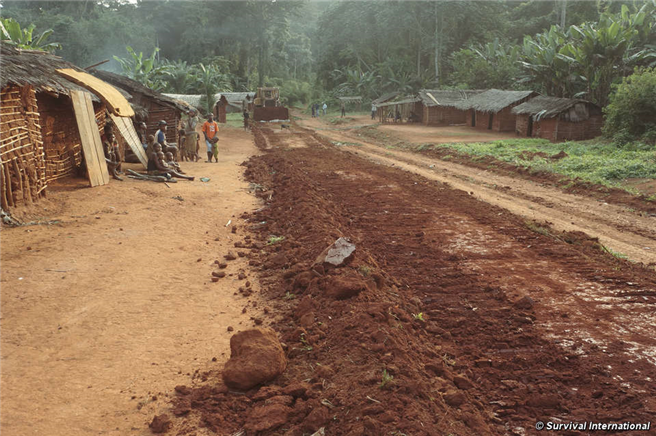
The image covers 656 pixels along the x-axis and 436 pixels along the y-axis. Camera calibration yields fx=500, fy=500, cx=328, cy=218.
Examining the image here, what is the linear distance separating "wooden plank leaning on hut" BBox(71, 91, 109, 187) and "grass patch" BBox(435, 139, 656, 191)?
13141 millimetres

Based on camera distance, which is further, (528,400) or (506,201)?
(506,201)

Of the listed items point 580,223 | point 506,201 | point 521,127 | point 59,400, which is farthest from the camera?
point 521,127

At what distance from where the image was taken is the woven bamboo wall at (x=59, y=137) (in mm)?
11922

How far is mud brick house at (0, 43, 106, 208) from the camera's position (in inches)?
370

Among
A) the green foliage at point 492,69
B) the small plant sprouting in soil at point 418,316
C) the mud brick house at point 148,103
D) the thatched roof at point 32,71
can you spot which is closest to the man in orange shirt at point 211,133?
the mud brick house at point 148,103

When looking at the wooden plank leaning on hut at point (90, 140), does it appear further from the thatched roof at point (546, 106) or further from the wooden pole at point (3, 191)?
the thatched roof at point (546, 106)

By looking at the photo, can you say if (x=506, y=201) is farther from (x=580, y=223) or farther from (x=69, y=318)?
(x=69, y=318)

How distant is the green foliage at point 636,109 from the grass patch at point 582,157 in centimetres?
90

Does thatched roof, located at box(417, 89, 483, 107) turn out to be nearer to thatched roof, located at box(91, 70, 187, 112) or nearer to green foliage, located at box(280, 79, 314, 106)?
thatched roof, located at box(91, 70, 187, 112)

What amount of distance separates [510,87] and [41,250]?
125 ft

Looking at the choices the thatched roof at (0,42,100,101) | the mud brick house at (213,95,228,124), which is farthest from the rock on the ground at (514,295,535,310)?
the mud brick house at (213,95,228,124)

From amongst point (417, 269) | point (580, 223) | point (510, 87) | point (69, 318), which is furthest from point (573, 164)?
point (510, 87)

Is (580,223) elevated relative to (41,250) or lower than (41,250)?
lower

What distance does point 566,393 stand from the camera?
15.1ft
